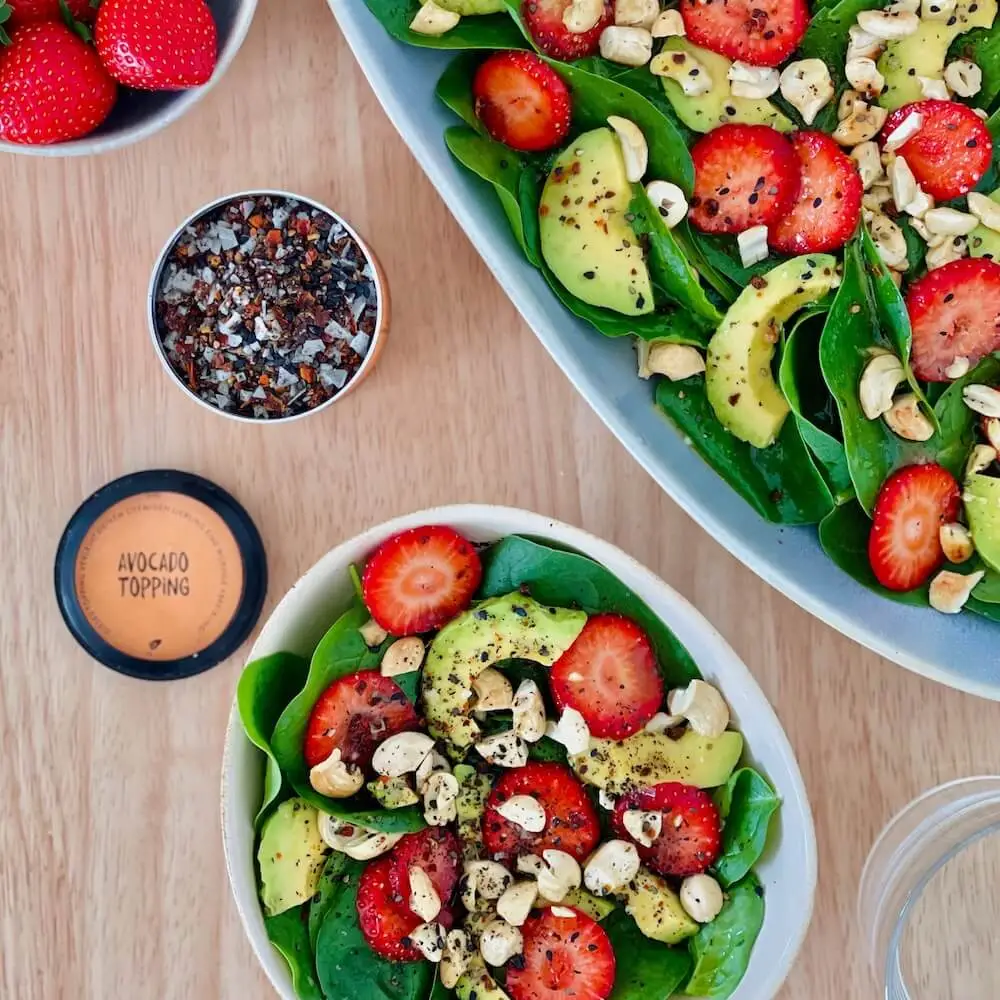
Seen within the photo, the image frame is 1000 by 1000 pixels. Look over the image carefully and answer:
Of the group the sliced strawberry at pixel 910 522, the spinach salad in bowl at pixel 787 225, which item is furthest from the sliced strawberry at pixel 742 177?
the sliced strawberry at pixel 910 522

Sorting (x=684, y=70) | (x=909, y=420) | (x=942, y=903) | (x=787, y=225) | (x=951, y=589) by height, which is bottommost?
(x=942, y=903)

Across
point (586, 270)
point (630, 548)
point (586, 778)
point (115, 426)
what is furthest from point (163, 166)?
point (586, 778)

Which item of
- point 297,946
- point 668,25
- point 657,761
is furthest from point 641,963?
point 668,25

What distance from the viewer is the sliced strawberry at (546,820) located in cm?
83

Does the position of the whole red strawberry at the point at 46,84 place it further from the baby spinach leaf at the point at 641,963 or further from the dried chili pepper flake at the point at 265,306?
the baby spinach leaf at the point at 641,963

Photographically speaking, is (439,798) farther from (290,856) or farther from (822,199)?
(822,199)

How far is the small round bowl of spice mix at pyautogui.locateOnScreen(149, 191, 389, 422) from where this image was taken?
895mm

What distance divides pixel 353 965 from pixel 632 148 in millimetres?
624

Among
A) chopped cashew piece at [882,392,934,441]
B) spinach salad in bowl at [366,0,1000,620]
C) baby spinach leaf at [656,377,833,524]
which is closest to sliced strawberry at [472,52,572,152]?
spinach salad in bowl at [366,0,1000,620]

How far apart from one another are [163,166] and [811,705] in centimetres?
71

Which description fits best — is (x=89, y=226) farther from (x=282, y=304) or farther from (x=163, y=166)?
(x=282, y=304)

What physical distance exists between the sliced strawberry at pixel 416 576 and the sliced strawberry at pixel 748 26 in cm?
42

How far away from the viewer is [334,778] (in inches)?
31.5

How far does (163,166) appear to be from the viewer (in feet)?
3.12
